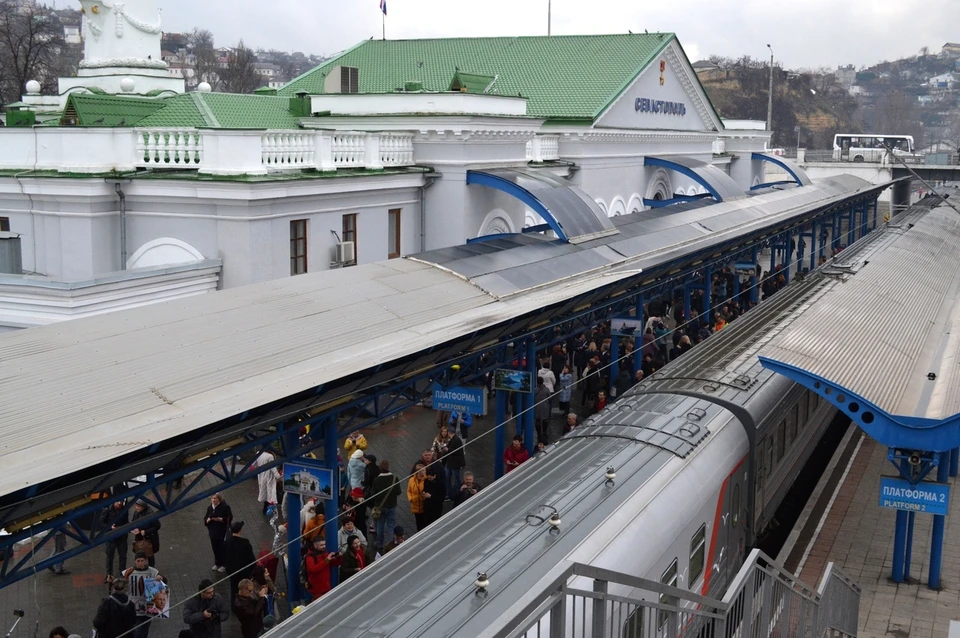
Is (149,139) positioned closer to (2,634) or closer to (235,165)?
(235,165)

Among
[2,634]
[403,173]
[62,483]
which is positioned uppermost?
[403,173]

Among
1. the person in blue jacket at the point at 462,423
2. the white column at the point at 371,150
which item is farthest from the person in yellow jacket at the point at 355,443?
the white column at the point at 371,150

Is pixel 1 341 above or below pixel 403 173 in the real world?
below

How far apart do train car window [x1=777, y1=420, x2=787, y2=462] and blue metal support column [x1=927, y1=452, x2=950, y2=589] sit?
Result: 6.41 ft

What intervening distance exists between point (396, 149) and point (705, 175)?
45.2ft

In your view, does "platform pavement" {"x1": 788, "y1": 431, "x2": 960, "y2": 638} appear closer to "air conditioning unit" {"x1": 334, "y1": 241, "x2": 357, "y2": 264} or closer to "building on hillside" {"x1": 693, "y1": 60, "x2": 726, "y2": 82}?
"air conditioning unit" {"x1": 334, "y1": 241, "x2": 357, "y2": 264}

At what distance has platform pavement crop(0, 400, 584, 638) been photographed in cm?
1071

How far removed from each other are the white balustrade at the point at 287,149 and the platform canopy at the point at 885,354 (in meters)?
7.94

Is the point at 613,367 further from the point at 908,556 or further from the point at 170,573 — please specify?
the point at 170,573

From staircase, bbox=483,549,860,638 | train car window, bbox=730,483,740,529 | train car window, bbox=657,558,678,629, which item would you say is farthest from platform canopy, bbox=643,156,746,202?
train car window, bbox=657,558,678,629

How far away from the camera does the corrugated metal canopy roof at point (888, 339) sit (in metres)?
10.5

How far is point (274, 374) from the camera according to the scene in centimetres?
901

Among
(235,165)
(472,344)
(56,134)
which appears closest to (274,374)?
(472,344)

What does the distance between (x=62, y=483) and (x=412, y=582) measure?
94.9 inches
